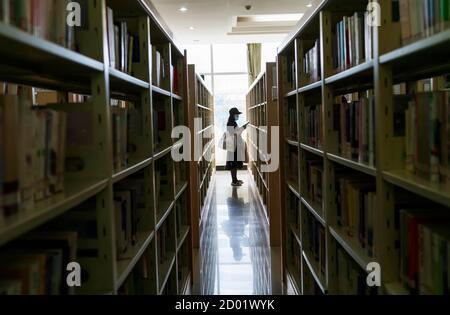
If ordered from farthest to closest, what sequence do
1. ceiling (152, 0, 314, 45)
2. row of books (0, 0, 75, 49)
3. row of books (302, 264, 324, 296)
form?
ceiling (152, 0, 314, 45), row of books (302, 264, 324, 296), row of books (0, 0, 75, 49)

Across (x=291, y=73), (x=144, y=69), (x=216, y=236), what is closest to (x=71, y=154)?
(x=144, y=69)

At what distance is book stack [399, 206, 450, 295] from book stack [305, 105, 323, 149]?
3.56ft

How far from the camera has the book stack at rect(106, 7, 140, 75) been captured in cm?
→ 176

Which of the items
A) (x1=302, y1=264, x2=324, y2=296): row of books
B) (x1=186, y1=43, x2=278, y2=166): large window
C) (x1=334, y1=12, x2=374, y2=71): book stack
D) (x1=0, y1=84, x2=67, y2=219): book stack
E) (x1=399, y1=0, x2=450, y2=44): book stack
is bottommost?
(x1=302, y1=264, x2=324, y2=296): row of books

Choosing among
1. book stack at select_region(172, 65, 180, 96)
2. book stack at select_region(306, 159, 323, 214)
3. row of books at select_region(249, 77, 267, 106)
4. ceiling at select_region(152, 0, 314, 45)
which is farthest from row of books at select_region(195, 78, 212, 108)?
book stack at select_region(306, 159, 323, 214)

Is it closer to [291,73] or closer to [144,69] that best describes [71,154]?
[144,69]

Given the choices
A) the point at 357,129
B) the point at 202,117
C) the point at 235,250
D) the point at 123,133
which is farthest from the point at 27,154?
the point at 202,117

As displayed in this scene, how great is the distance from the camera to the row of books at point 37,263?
104 centimetres

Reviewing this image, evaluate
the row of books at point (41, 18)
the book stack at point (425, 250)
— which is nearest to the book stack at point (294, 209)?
the book stack at point (425, 250)

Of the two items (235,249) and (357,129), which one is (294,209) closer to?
(235,249)

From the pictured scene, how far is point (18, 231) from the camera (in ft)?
2.82

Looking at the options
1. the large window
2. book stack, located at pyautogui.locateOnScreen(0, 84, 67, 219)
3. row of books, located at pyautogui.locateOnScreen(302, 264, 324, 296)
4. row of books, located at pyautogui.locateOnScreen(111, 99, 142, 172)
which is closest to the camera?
book stack, located at pyautogui.locateOnScreen(0, 84, 67, 219)

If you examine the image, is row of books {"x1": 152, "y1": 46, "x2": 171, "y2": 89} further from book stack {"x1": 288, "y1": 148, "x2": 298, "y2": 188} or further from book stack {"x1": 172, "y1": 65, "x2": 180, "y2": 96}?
book stack {"x1": 288, "y1": 148, "x2": 298, "y2": 188}
